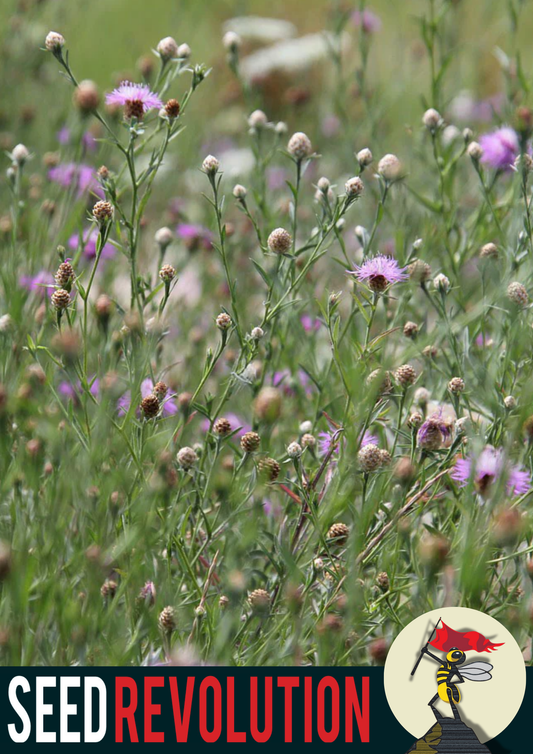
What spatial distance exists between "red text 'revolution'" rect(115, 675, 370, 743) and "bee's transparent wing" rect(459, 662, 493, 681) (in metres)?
0.12

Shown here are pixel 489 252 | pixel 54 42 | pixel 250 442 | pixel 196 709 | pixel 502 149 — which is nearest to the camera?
pixel 196 709

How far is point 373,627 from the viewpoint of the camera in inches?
33.9

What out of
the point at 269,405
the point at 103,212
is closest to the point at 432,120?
the point at 103,212

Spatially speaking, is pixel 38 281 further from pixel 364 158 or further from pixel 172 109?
pixel 364 158

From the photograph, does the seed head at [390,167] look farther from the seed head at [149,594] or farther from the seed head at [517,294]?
the seed head at [149,594]

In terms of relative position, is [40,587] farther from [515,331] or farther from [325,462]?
[515,331]

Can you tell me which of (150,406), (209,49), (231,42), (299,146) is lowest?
(150,406)

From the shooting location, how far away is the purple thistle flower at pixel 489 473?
81cm

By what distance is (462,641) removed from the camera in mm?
807

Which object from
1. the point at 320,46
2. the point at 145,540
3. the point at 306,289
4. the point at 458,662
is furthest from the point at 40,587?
the point at 320,46

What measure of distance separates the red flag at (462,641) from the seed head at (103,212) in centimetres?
57

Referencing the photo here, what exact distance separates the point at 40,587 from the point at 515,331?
2.06 ft

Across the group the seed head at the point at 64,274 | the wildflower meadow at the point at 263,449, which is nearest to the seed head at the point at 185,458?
the wildflower meadow at the point at 263,449

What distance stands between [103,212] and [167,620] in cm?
44
